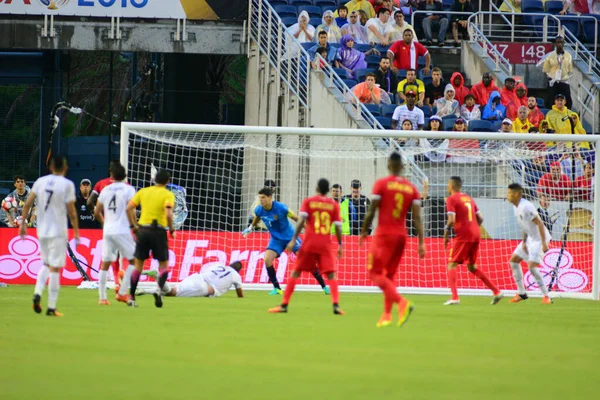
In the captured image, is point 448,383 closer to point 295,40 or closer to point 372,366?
point 372,366

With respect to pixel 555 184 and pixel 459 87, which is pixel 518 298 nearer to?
pixel 555 184

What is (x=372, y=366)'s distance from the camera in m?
8.03

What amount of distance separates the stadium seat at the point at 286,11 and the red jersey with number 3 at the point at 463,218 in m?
12.3

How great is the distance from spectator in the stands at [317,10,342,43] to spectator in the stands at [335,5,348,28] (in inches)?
12.1

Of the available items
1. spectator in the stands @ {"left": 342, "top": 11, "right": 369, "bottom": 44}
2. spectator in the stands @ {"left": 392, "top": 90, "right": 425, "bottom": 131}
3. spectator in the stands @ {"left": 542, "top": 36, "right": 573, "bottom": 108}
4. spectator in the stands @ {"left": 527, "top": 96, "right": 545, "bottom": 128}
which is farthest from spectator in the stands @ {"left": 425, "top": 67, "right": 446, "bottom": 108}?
spectator in the stands @ {"left": 542, "top": 36, "right": 573, "bottom": 108}

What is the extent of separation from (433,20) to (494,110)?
4644 mm

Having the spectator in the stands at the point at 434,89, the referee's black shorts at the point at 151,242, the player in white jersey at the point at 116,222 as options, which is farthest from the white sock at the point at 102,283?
the spectator in the stands at the point at 434,89

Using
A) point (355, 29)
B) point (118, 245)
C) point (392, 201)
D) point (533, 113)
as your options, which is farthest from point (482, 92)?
point (392, 201)

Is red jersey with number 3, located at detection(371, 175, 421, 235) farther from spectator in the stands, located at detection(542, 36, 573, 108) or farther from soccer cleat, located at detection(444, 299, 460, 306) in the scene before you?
spectator in the stands, located at detection(542, 36, 573, 108)

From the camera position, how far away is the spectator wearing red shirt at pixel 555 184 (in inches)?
821

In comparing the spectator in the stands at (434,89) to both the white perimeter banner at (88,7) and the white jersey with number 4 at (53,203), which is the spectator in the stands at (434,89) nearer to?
the white perimeter banner at (88,7)

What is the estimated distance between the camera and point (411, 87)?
79.8ft

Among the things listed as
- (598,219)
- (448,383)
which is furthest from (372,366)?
(598,219)

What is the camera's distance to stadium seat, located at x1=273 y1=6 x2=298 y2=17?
27.3m
